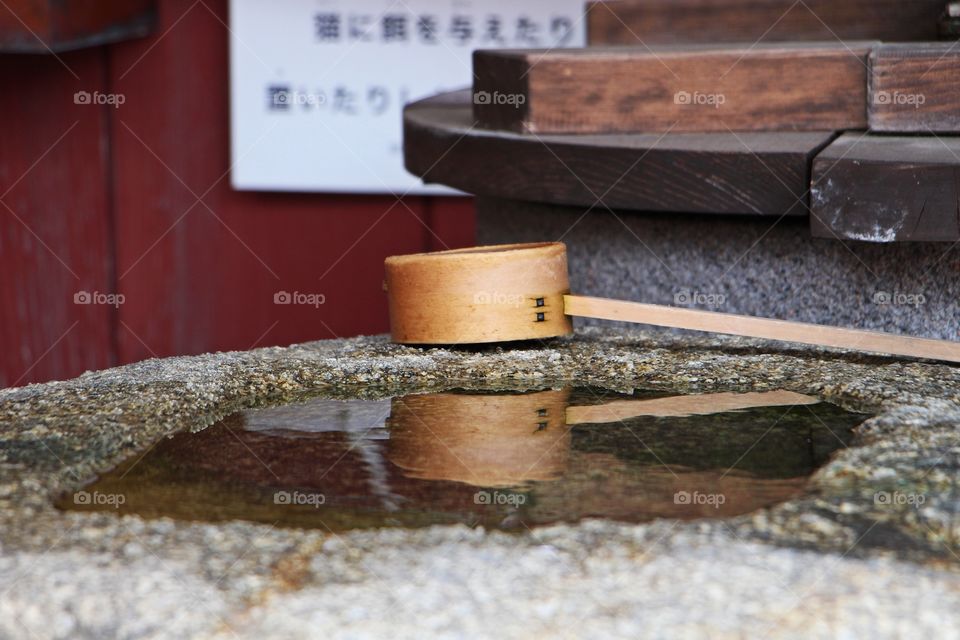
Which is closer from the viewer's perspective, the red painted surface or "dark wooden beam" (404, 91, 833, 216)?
"dark wooden beam" (404, 91, 833, 216)

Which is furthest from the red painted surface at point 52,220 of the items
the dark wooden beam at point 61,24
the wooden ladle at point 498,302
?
the wooden ladle at point 498,302

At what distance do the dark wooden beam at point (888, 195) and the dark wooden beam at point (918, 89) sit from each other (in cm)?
14

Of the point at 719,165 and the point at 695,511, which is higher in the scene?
the point at 719,165

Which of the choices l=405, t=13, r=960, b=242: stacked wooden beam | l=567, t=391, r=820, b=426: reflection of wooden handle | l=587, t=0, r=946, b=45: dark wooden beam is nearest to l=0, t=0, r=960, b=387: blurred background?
l=587, t=0, r=946, b=45: dark wooden beam

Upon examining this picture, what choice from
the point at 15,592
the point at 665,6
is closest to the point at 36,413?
the point at 15,592

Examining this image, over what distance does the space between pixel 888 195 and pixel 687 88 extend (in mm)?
491

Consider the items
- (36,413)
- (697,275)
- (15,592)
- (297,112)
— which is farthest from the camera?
(297,112)

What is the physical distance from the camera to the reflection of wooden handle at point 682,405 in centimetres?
152

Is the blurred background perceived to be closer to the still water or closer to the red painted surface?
the red painted surface

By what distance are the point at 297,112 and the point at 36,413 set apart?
2511mm

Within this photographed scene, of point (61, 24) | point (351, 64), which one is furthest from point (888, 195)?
point (351, 64)

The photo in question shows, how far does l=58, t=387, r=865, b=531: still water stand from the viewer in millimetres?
1175

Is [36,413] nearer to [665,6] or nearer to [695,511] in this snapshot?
[695,511]

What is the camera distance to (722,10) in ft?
10.8
